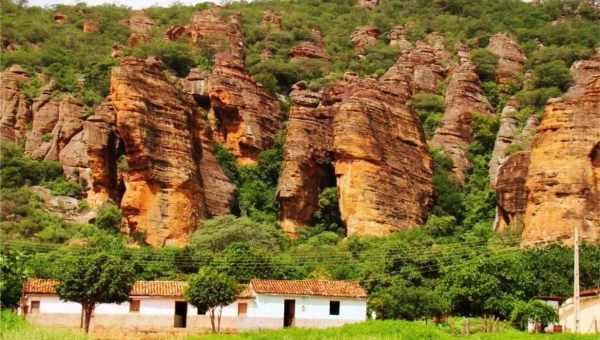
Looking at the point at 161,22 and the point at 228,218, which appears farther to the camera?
the point at 161,22

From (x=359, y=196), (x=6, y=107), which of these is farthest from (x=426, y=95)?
(x=6, y=107)

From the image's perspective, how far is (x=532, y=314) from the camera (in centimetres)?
5028

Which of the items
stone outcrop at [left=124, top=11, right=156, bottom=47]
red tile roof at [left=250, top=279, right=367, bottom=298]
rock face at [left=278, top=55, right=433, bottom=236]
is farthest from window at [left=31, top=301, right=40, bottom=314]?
stone outcrop at [left=124, top=11, right=156, bottom=47]

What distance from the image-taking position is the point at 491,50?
112312 mm

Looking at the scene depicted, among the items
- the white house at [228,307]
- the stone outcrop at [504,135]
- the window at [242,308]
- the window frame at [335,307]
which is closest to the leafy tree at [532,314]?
the white house at [228,307]

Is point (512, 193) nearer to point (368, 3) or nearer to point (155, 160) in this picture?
point (155, 160)

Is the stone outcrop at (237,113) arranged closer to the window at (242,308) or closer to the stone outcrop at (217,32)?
the stone outcrop at (217,32)

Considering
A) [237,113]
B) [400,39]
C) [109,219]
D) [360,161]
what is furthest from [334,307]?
[400,39]

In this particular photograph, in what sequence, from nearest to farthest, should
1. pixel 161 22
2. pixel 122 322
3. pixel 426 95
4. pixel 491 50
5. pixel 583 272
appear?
1. pixel 122 322
2. pixel 583 272
3. pixel 426 95
4. pixel 491 50
5. pixel 161 22

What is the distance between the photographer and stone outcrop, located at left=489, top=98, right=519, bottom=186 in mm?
85812

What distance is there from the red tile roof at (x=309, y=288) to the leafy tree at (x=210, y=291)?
432 cm

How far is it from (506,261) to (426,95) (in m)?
44.2

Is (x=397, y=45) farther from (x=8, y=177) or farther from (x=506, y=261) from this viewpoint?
(x=506, y=261)

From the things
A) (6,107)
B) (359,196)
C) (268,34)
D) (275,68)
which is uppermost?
(268,34)
